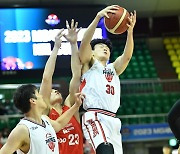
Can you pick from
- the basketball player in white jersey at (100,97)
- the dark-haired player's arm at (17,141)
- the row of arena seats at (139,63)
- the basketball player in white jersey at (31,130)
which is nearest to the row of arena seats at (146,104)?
the row of arena seats at (139,63)

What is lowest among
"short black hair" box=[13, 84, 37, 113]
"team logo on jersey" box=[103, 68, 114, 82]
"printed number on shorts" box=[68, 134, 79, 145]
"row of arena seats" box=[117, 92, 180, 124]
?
"printed number on shorts" box=[68, 134, 79, 145]

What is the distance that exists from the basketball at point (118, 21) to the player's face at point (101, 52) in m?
0.21

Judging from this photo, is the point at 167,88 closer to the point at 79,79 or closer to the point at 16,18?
the point at 16,18

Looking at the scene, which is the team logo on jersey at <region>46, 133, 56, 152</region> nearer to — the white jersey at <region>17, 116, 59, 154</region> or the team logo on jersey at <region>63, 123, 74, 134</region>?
the white jersey at <region>17, 116, 59, 154</region>

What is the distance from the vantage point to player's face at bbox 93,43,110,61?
4.71 m

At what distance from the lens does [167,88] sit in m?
12.3

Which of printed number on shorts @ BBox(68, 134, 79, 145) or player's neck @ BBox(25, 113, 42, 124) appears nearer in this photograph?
player's neck @ BBox(25, 113, 42, 124)

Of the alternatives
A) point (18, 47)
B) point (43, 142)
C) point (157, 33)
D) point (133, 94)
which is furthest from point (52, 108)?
point (157, 33)

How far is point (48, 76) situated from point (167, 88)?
27.5 feet

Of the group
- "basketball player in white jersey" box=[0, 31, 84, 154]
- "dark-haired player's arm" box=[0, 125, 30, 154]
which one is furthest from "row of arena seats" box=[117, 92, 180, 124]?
"dark-haired player's arm" box=[0, 125, 30, 154]

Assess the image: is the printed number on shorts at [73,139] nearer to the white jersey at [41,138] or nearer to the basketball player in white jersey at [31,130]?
the basketball player in white jersey at [31,130]

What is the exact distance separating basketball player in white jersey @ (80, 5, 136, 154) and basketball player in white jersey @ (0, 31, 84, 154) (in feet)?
1.94

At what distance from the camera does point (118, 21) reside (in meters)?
4.52

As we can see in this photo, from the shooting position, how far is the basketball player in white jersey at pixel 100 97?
4.39 m
